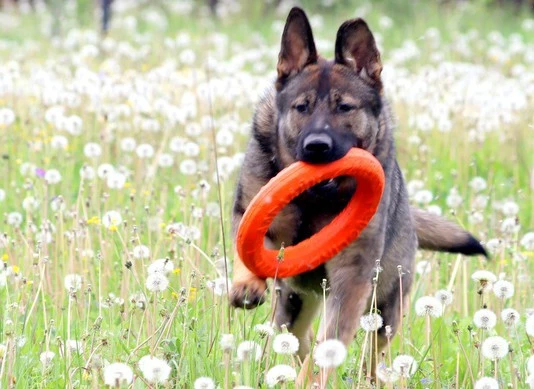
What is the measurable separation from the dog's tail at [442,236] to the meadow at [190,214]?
7.9 inches

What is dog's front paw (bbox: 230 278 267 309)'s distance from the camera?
175 inches

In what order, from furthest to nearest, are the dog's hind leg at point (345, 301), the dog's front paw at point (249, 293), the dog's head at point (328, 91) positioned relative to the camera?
1. the dog's head at point (328, 91)
2. the dog's hind leg at point (345, 301)
3. the dog's front paw at point (249, 293)

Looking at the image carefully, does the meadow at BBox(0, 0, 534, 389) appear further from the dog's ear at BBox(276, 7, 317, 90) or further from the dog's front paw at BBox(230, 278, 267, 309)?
the dog's ear at BBox(276, 7, 317, 90)

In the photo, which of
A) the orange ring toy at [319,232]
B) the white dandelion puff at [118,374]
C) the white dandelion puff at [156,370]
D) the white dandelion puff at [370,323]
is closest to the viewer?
the white dandelion puff at [118,374]

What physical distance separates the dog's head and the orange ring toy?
0.34 ft

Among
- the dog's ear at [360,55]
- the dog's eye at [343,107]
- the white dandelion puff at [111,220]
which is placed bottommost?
the white dandelion puff at [111,220]

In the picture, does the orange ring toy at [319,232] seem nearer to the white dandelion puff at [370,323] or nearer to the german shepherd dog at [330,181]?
the german shepherd dog at [330,181]

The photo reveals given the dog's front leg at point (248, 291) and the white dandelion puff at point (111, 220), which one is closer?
the dog's front leg at point (248, 291)

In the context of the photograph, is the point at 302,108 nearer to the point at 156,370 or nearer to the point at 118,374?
the point at 156,370

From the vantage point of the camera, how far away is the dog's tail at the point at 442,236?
531 centimetres

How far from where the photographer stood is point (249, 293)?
4453mm

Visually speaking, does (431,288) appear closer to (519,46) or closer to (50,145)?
(50,145)

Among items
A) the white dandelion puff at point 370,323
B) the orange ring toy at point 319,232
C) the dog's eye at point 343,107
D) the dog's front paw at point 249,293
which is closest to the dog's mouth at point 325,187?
the orange ring toy at point 319,232

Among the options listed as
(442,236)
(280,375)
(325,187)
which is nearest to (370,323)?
(280,375)
